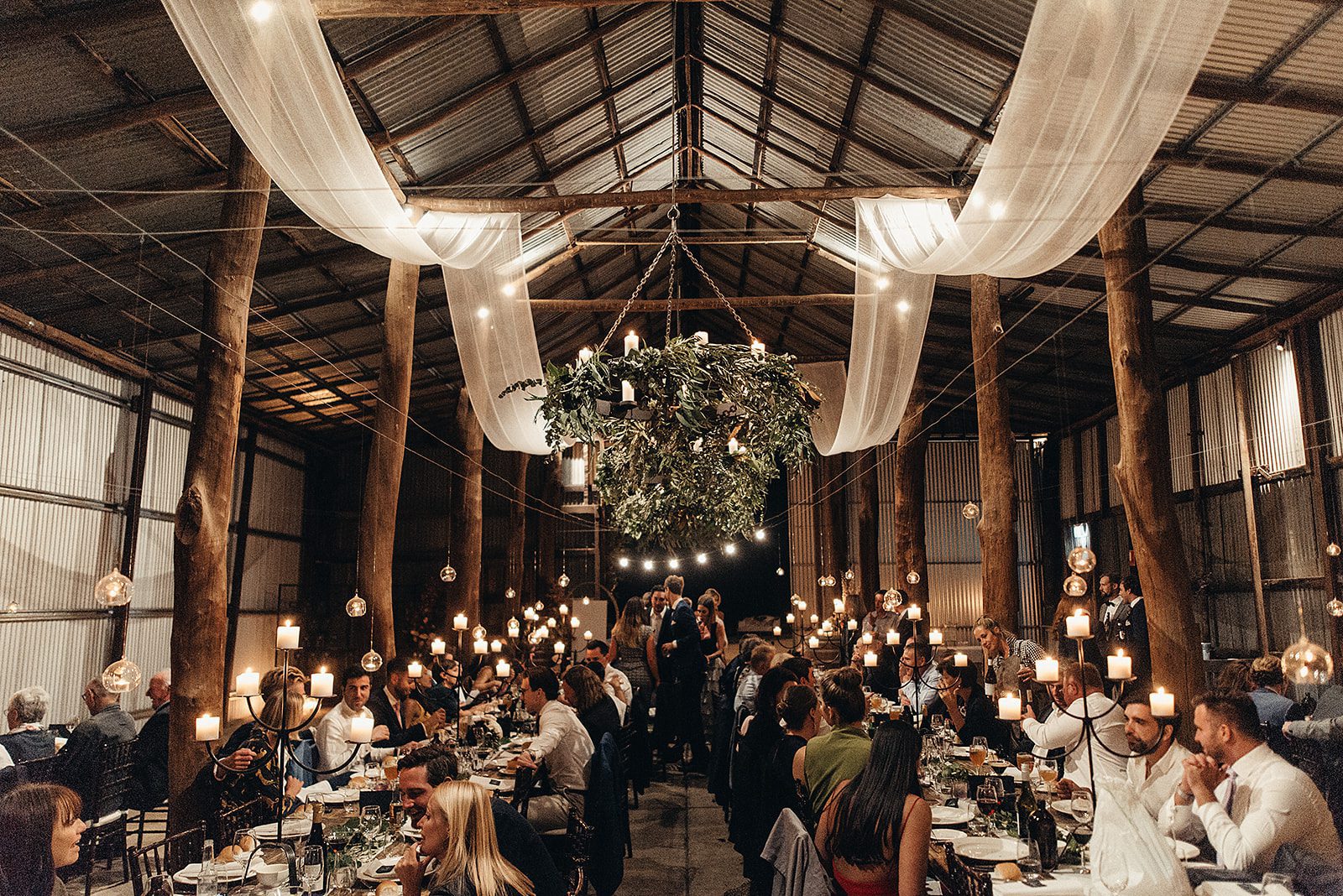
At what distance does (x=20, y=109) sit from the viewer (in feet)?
20.1

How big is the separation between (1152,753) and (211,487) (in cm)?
514

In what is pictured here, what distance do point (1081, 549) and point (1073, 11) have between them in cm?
336

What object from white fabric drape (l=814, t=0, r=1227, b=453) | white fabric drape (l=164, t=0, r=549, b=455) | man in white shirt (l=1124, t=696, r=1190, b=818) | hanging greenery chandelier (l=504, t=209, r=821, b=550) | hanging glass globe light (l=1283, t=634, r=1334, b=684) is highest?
white fabric drape (l=164, t=0, r=549, b=455)

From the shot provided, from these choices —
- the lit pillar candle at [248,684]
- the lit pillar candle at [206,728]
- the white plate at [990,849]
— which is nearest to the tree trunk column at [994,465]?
the white plate at [990,849]

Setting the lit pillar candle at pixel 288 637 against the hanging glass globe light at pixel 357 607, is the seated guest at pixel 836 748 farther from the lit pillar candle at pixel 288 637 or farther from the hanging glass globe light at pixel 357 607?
the hanging glass globe light at pixel 357 607

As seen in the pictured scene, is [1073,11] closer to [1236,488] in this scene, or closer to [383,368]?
[383,368]

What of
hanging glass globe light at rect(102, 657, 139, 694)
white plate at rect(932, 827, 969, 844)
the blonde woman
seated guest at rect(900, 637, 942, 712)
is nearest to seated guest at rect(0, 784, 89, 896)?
the blonde woman

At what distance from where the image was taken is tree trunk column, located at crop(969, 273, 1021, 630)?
846 cm

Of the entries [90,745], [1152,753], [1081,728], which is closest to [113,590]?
[90,745]

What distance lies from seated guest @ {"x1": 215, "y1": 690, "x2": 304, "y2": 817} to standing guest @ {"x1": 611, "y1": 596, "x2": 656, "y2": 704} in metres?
3.60

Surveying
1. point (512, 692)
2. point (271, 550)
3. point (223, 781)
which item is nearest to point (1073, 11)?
point (223, 781)

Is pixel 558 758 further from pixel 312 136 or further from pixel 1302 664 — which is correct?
pixel 1302 664

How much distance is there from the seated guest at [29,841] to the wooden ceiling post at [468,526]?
9.45 m

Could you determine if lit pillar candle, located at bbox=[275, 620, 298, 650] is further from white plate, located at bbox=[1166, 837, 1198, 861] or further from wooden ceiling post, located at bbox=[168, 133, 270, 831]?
white plate, located at bbox=[1166, 837, 1198, 861]
